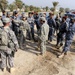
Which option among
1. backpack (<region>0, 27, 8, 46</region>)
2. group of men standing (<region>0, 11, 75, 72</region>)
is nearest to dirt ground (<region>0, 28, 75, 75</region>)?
group of men standing (<region>0, 11, 75, 72</region>)

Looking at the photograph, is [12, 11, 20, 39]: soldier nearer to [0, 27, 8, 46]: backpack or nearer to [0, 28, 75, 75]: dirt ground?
[0, 28, 75, 75]: dirt ground

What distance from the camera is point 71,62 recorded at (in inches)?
262

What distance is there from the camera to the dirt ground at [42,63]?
571cm

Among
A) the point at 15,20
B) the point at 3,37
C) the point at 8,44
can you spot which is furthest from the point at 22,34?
the point at 3,37

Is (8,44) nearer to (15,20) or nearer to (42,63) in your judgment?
(42,63)

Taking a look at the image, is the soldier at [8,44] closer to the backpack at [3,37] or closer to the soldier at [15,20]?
the backpack at [3,37]

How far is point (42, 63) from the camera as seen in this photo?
6.42m

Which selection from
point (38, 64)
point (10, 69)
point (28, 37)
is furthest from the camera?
point (28, 37)

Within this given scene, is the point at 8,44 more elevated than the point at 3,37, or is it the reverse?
the point at 3,37

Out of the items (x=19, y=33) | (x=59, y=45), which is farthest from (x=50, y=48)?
(x=19, y=33)

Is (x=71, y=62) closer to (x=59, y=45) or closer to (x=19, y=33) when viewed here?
(x=59, y=45)

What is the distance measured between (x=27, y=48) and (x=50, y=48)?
1.17m

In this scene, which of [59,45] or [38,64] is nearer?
[38,64]

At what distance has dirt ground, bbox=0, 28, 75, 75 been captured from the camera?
5.71 meters
